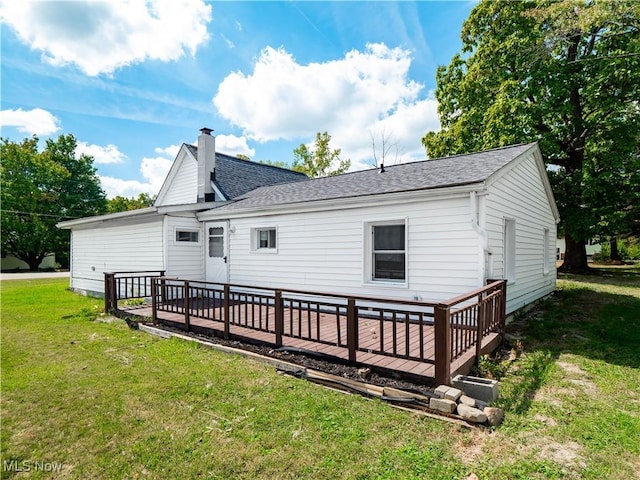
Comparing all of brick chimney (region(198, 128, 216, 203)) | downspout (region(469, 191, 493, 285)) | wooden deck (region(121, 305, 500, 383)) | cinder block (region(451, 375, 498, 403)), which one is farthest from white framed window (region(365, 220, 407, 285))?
brick chimney (region(198, 128, 216, 203))

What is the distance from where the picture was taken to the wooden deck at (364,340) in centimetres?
409

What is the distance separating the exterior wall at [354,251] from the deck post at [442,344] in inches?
102

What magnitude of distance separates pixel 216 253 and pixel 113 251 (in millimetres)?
4514

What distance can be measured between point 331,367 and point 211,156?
34.5 feet

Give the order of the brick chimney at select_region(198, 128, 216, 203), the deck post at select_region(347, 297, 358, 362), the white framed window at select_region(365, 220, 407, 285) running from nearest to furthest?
the deck post at select_region(347, 297, 358, 362)
the white framed window at select_region(365, 220, 407, 285)
the brick chimney at select_region(198, 128, 216, 203)

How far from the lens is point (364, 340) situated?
17.6 feet

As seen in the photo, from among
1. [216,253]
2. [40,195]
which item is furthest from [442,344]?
[40,195]

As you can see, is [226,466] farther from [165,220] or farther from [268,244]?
[165,220]

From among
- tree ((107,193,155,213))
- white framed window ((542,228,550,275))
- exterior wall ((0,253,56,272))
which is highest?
tree ((107,193,155,213))

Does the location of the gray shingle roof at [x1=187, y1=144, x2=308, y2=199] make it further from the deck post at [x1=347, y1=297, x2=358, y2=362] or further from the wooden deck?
the deck post at [x1=347, y1=297, x2=358, y2=362]

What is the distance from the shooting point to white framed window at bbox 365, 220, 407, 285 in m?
7.06

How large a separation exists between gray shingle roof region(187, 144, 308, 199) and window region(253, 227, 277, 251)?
3.34m

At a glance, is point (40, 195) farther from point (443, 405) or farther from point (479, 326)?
point (443, 405)

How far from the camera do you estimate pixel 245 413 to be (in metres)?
3.53
